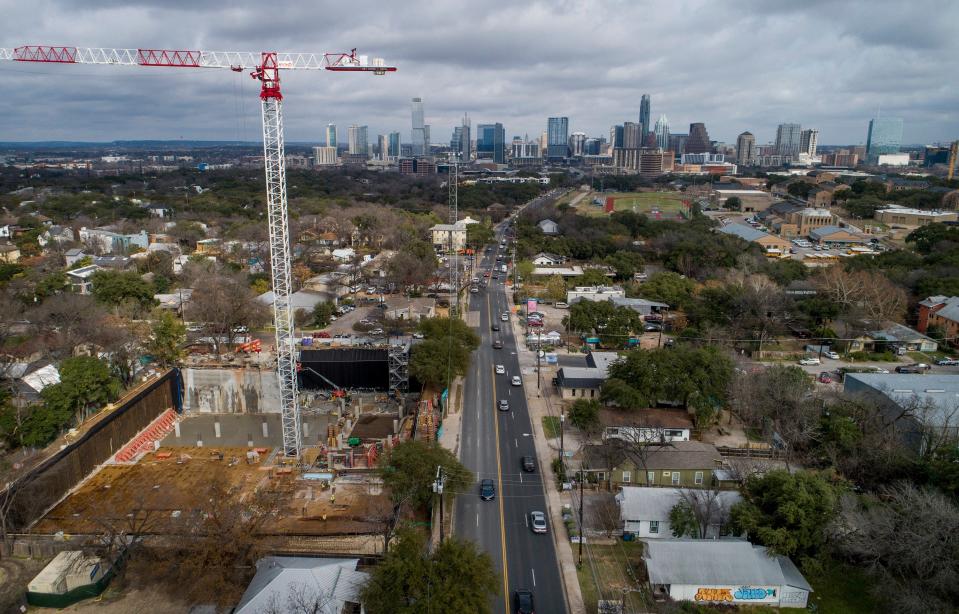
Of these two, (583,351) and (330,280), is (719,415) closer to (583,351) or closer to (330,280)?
(583,351)

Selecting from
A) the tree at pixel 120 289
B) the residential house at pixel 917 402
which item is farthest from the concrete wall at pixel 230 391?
the residential house at pixel 917 402

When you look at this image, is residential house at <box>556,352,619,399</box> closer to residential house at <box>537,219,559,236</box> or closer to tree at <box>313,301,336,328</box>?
tree at <box>313,301,336,328</box>

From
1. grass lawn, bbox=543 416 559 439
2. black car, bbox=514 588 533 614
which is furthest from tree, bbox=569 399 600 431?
black car, bbox=514 588 533 614

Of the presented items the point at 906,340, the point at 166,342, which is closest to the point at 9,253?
the point at 166,342

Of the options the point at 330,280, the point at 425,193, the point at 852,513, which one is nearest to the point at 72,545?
the point at 852,513

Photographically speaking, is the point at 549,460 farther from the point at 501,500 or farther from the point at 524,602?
the point at 524,602

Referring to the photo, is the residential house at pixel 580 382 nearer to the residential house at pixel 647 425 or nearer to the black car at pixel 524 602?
the residential house at pixel 647 425
